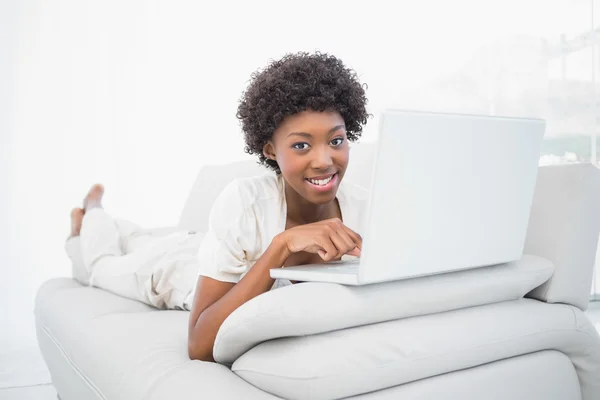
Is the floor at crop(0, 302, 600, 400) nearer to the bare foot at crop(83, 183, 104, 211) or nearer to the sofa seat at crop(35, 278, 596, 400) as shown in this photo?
the sofa seat at crop(35, 278, 596, 400)

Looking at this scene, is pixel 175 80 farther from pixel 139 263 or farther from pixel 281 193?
pixel 281 193

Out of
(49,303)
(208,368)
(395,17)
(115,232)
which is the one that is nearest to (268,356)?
(208,368)

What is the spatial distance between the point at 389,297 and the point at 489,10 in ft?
13.1

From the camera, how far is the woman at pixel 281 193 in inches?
57.2

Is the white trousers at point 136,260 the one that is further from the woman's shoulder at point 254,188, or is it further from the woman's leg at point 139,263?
the woman's shoulder at point 254,188

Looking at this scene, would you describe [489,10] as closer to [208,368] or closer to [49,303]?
[49,303]

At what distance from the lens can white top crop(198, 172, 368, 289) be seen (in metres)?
1.56

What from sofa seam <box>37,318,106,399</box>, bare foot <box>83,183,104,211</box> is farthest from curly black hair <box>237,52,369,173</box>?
bare foot <box>83,183,104,211</box>

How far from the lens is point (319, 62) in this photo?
5.55 feet

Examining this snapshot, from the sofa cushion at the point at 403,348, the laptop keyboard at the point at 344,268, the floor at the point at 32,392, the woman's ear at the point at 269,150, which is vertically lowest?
the floor at the point at 32,392

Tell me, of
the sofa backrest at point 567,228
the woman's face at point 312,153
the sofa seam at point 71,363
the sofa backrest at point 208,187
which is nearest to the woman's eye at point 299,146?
the woman's face at point 312,153

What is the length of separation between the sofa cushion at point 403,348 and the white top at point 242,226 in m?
0.26

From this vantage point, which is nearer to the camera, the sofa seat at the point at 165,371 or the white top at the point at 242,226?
the sofa seat at the point at 165,371

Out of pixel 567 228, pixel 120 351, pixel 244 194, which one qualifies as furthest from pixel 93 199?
Answer: pixel 567 228
